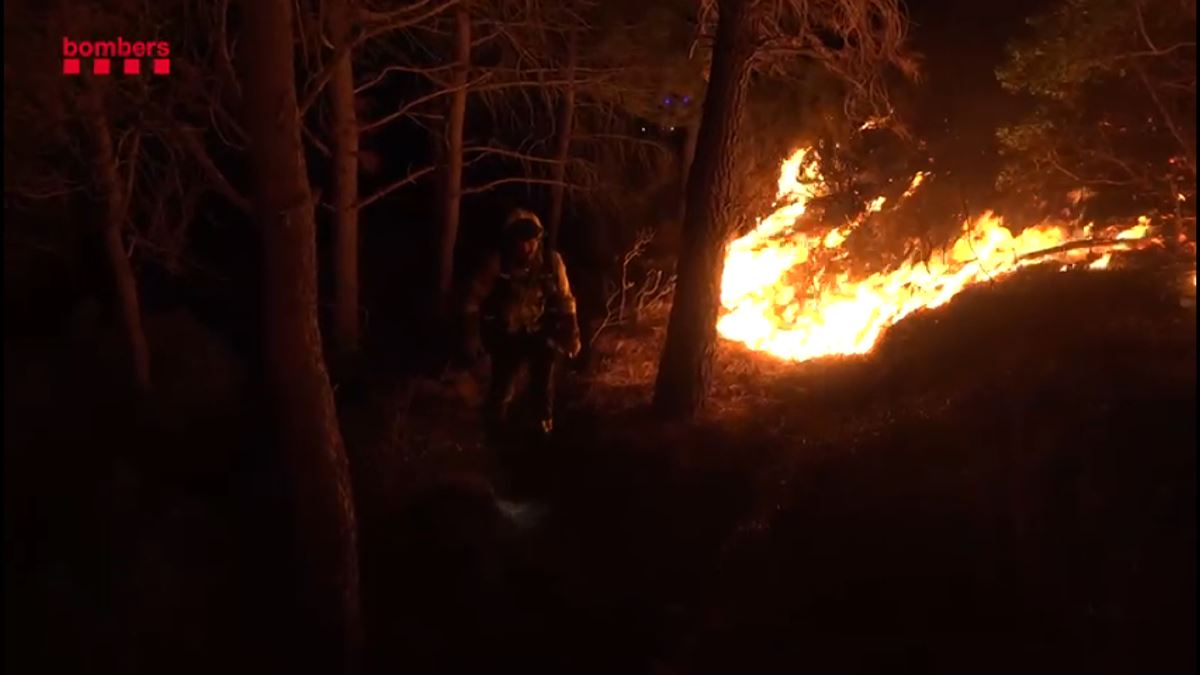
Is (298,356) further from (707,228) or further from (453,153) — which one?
(453,153)

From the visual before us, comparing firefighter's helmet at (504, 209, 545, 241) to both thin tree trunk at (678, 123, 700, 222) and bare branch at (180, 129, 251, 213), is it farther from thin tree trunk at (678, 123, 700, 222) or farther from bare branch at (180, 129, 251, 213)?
thin tree trunk at (678, 123, 700, 222)

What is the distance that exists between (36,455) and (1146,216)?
8.92 meters

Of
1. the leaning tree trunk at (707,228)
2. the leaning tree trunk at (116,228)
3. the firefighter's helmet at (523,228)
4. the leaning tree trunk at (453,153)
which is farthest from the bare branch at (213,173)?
the leaning tree trunk at (453,153)

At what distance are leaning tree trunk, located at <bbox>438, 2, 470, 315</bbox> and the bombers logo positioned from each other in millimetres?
3089

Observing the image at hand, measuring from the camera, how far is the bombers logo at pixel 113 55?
900 cm

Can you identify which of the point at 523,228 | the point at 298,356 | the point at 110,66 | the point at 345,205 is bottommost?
the point at 298,356

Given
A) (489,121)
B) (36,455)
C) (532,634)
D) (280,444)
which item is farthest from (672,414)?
(489,121)

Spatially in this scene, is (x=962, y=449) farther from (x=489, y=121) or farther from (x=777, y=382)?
(x=489, y=121)

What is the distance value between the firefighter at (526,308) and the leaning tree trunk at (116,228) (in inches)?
131

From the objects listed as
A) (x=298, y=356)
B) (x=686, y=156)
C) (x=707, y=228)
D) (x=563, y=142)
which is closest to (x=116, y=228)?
(x=298, y=356)

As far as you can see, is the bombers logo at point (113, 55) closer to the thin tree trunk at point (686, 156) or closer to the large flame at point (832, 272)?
the large flame at point (832, 272)

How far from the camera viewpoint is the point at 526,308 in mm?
9398

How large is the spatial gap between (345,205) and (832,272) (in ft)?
16.8

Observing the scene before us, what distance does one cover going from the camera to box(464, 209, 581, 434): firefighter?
9.26m
